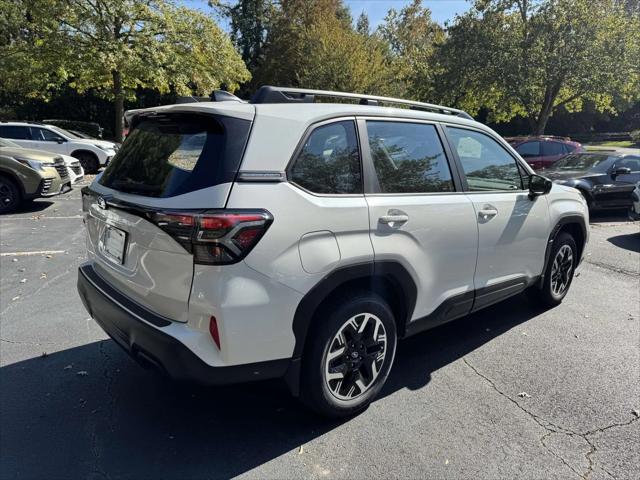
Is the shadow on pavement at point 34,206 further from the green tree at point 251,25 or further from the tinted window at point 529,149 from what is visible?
the green tree at point 251,25

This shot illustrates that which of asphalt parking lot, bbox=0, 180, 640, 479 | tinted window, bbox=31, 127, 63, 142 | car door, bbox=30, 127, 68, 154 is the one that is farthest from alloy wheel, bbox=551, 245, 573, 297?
tinted window, bbox=31, 127, 63, 142

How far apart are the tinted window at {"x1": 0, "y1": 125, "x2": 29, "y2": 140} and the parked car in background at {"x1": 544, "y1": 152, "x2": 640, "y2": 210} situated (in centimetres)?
1407

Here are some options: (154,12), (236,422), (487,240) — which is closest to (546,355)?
(487,240)

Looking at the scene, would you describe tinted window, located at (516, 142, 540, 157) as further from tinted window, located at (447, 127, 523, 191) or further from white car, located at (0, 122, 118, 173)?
white car, located at (0, 122, 118, 173)

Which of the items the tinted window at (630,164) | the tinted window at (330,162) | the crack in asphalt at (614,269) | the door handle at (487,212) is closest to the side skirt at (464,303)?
the door handle at (487,212)

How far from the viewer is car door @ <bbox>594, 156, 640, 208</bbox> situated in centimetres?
1002

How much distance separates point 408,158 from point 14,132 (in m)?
14.2

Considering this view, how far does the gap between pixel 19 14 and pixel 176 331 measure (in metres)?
18.8

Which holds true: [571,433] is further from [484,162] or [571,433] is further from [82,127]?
[82,127]

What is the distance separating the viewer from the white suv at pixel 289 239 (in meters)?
2.29

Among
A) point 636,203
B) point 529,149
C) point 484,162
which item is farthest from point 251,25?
point 484,162

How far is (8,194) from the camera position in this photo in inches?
348

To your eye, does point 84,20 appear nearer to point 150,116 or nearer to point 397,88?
point 150,116

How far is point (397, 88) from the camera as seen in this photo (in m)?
29.8
